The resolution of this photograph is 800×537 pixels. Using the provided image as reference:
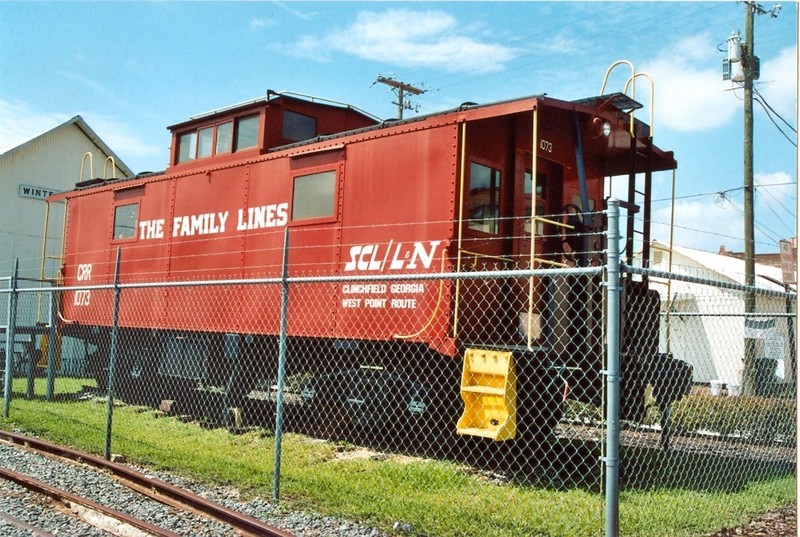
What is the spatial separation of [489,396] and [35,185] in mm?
20715

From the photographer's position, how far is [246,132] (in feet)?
35.4

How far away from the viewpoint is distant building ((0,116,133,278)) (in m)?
21.5

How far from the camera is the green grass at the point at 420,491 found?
5449 mm

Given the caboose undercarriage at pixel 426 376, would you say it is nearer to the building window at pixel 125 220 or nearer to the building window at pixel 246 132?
Answer: the building window at pixel 125 220

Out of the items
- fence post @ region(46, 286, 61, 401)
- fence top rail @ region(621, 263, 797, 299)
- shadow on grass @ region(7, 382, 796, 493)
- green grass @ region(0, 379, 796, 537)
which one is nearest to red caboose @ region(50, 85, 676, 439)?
shadow on grass @ region(7, 382, 796, 493)

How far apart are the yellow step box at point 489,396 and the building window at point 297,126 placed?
5689 mm

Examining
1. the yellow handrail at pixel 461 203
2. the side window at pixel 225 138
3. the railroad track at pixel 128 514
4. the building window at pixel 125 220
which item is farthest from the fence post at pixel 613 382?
the building window at pixel 125 220

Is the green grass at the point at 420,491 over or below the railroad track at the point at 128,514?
over

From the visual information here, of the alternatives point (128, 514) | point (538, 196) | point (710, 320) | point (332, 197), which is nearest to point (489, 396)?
point (128, 514)

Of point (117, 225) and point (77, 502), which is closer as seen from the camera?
point (77, 502)

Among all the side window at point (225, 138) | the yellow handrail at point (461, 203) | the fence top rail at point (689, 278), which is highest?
the side window at point (225, 138)

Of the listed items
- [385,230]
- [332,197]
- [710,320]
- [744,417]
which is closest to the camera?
[385,230]

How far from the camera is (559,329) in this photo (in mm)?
7723

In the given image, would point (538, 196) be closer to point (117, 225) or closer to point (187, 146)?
point (187, 146)
